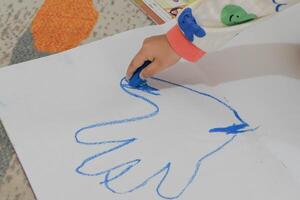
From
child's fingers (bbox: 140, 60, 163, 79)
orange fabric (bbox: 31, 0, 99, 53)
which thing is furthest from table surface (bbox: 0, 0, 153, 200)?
child's fingers (bbox: 140, 60, 163, 79)

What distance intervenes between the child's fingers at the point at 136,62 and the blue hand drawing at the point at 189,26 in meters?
0.06

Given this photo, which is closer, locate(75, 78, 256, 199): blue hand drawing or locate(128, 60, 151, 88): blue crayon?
locate(75, 78, 256, 199): blue hand drawing

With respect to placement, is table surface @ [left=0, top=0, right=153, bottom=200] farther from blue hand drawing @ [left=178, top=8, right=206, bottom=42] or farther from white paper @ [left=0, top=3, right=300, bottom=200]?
blue hand drawing @ [left=178, top=8, right=206, bottom=42]

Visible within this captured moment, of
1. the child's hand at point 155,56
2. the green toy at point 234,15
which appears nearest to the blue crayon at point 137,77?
the child's hand at point 155,56

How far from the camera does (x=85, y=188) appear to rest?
503 millimetres

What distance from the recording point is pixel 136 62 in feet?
2.01

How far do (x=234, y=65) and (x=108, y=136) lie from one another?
0.21m

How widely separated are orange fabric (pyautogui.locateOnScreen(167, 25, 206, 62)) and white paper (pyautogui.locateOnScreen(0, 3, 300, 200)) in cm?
5

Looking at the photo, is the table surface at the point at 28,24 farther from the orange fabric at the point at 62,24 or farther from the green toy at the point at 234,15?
the green toy at the point at 234,15

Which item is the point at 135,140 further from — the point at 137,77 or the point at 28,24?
the point at 28,24

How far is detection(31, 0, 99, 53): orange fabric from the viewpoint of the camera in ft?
2.20

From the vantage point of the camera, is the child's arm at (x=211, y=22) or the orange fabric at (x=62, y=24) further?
the orange fabric at (x=62, y=24)

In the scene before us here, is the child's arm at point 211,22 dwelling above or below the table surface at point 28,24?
above

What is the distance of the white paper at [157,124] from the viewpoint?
1.69ft
